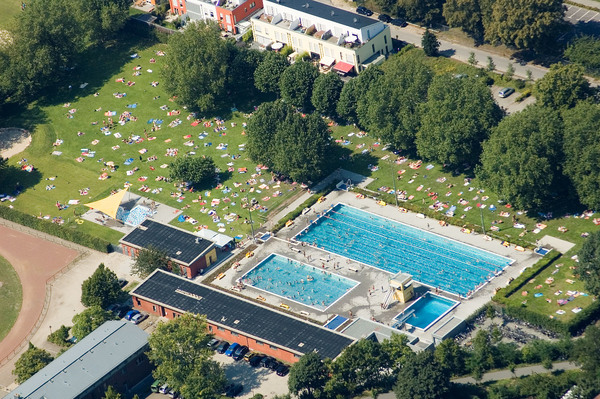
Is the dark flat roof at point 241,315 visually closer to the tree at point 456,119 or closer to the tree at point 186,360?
the tree at point 186,360

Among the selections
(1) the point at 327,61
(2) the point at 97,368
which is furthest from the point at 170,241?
(1) the point at 327,61

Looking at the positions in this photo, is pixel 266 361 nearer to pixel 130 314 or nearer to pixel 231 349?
pixel 231 349

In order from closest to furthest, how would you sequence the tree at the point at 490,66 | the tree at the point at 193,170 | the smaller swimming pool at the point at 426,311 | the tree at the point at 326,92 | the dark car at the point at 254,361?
the dark car at the point at 254,361 < the smaller swimming pool at the point at 426,311 < the tree at the point at 193,170 < the tree at the point at 326,92 < the tree at the point at 490,66

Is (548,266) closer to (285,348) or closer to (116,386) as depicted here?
(285,348)

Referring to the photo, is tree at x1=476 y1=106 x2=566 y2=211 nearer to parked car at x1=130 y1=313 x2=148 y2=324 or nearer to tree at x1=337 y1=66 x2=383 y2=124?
tree at x1=337 y1=66 x2=383 y2=124

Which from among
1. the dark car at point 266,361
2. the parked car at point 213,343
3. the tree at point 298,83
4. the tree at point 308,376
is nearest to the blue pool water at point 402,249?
the dark car at point 266,361

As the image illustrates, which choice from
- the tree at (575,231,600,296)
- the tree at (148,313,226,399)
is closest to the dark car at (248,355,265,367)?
the tree at (148,313,226,399)
